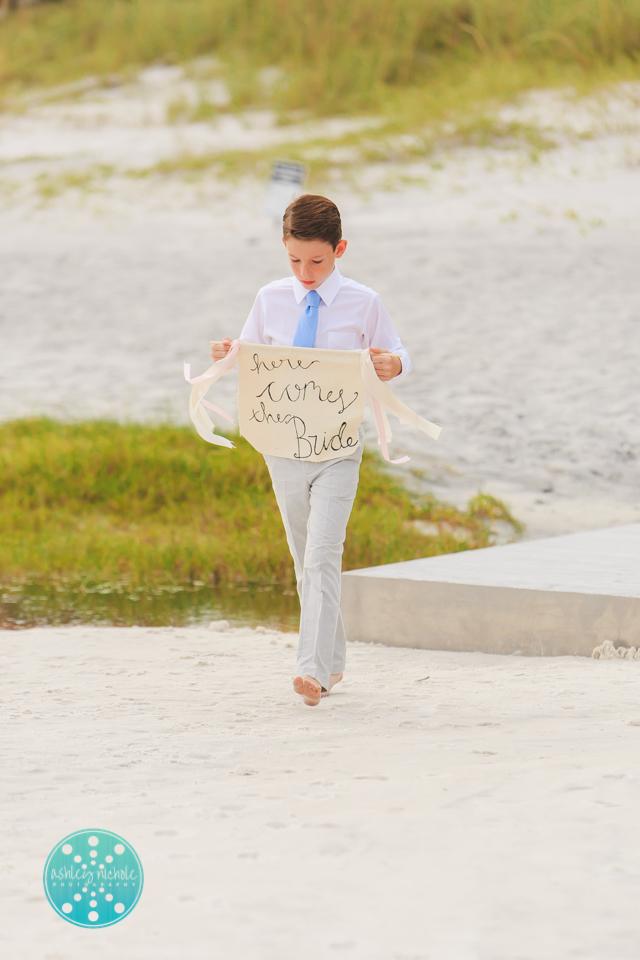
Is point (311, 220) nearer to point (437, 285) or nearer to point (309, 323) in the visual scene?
point (309, 323)

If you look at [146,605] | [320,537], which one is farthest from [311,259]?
[146,605]

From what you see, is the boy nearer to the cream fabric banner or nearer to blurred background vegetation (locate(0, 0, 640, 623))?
the cream fabric banner

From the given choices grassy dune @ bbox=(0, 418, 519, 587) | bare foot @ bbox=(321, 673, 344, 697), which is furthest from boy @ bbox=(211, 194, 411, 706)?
grassy dune @ bbox=(0, 418, 519, 587)

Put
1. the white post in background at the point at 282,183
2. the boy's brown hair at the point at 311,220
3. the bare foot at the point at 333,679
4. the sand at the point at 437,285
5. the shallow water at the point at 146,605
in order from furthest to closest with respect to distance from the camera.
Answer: the white post in background at the point at 282,183 < the sand at the point at 437,285 < the shallow water at the point at 146,605 < the bare foot at the point at 333,679 < the boy's brown hair at the point at 311,220

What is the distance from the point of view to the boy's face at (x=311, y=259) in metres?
3.51

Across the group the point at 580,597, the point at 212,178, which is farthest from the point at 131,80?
the point at 580,597

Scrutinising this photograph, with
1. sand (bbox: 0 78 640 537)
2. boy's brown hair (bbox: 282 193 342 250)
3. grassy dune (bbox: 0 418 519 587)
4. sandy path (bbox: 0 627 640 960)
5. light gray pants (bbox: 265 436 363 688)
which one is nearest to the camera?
sandy path (bbox: 0 627 640 960)

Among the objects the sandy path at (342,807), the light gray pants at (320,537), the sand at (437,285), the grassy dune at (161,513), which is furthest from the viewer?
the sand at (437,285)

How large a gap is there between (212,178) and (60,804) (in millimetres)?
11681

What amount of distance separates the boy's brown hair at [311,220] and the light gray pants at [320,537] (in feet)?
2.02

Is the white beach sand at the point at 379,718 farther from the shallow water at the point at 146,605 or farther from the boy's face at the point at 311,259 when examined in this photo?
the boy's face at the point at 311,259

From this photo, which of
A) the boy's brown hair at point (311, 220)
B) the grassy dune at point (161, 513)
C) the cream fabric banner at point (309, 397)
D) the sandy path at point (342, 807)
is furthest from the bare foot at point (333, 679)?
the grassy dune at point (161, 513)

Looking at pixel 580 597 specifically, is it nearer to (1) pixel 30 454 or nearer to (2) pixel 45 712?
(2) pixel 45 712

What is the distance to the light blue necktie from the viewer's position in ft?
11.8
